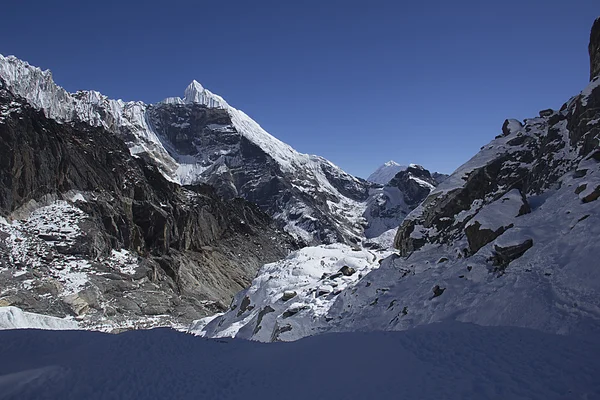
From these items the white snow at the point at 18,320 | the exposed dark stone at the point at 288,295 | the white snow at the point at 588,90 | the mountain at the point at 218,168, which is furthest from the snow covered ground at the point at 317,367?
the mountain at the point at 218,168

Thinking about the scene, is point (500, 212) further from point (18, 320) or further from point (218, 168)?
point (218, 168)

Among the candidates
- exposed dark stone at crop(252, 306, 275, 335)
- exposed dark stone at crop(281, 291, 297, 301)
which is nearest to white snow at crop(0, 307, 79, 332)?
exposed dark stone at crop(252, 306, 275, 335)

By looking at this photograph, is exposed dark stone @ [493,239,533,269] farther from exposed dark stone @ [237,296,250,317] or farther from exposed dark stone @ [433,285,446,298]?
exposed dark stone @ [237,296,250,317]

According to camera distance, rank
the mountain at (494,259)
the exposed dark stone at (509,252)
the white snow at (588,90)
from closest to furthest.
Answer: the mountain at (494,259)
the exposed dark stone at (509,252)
the white snow at (588,90)

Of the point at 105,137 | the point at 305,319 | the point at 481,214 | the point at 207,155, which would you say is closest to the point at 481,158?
the point at 481,214

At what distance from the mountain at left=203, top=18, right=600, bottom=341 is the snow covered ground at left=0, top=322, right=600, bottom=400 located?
190 cm

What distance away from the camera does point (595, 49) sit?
25.5m

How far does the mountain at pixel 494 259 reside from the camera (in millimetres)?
13016

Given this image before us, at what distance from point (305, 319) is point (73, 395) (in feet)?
51.0

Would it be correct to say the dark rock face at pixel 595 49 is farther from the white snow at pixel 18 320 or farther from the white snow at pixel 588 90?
the white snow at pixel 18 320

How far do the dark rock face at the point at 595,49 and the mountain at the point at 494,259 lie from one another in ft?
0.37

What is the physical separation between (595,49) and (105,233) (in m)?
59.7

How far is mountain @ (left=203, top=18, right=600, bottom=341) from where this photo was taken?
1302cm

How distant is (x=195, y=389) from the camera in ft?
34.6
